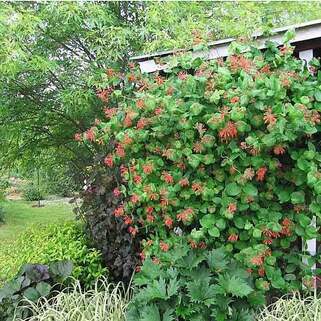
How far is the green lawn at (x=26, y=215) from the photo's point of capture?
10.1m

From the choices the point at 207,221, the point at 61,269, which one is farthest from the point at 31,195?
the point at 207,221

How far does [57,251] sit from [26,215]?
268 inches

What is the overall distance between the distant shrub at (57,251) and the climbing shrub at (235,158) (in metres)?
0.94

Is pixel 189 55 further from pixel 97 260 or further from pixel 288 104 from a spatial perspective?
pixel 97 260

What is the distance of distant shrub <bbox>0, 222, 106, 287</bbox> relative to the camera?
473 centimetres

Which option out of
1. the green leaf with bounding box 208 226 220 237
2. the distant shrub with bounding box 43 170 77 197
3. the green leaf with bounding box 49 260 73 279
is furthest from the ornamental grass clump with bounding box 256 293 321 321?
the distant shrub with bounding box 43 170 77 197

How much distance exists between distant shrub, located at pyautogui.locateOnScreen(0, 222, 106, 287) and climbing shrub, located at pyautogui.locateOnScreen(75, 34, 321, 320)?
0.94m

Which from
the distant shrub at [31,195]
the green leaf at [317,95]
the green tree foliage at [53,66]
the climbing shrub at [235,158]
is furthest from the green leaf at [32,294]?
the distant shrub at [31,195]

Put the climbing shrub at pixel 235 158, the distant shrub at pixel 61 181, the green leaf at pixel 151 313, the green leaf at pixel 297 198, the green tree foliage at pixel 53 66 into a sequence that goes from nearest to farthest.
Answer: the green leaf at pixel 151 313 < the climbing shrub at pixel 235 158 < the green leaf at pixel 297 198 < the green tree foliage at pixel 53 66 < the distant shrub at pixel 61 181

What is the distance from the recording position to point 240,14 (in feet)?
23.0

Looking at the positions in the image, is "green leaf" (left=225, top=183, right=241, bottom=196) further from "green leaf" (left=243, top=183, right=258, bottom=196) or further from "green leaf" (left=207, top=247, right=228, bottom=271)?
"green leaf" (left=207, top=247, right=228, bottom=271)

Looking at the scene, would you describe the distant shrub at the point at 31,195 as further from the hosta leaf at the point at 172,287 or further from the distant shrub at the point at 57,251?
the hosta leaf at the point at 172,287

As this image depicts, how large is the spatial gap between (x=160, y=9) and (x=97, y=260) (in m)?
3.05

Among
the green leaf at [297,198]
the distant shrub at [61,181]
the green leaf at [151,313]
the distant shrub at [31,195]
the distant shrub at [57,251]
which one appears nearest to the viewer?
the green leaf at [151,313]
